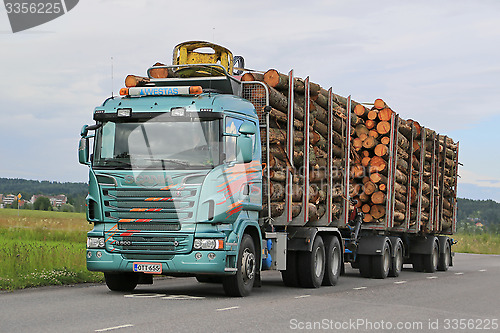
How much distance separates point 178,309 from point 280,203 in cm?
447

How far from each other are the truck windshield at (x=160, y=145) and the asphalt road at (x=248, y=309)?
2147 millimetres

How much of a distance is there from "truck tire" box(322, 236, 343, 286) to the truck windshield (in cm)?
513

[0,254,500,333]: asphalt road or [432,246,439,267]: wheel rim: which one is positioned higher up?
[432,246,439,267]: wheel rim

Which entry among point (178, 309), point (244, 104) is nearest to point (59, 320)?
point (178, 309)

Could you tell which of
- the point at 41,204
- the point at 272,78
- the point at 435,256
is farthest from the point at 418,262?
the point at 41,204

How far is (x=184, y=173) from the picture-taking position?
1229 centimetres

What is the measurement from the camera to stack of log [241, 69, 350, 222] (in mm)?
14852

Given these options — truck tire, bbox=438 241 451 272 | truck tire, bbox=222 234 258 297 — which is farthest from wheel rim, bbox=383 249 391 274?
truck tire, bbox=222 234 258 297

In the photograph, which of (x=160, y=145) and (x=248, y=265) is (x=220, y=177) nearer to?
(x=160, y=145)

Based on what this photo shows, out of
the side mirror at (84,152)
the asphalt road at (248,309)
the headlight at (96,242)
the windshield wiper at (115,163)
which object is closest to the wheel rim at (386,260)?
the asphalt road at (248,309)

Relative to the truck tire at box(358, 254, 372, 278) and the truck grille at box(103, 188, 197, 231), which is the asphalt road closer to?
the truck grille at box(103, 188, 197, 231)

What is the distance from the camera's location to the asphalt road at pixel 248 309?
9.53 meters

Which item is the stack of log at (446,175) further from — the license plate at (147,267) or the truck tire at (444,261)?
the license plate at (147,267)

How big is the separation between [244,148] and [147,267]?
243 centimetres
